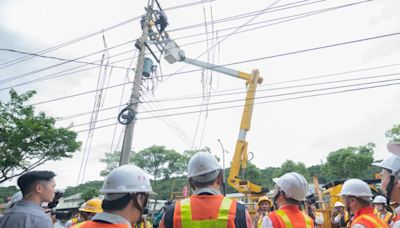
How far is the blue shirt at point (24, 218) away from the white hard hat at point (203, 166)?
130 centimetres

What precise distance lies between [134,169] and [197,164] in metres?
0.61

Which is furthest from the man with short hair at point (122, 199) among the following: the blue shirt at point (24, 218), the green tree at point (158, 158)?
the green tree at point (158, 158)

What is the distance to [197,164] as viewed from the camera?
2428 mm

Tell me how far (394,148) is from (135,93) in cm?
808

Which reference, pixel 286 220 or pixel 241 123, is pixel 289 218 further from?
pixel 241 123

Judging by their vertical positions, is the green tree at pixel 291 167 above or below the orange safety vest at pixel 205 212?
above

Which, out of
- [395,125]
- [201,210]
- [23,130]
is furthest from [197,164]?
[395,125]

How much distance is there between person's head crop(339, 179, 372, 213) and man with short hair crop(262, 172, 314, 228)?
537 mm

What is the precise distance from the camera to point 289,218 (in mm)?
2688

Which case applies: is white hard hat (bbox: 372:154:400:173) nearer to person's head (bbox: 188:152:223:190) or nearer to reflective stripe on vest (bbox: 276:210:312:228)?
reflective stripe on vest (bbox: 276:210:312:228)

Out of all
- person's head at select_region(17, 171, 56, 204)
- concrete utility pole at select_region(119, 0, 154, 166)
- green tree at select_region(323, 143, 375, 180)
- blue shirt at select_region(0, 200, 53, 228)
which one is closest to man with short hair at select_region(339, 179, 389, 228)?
blue shirt at select_region(0, 200, 53, 228)

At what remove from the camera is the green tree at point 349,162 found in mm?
40469

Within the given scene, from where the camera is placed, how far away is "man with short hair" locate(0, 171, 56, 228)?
7.90 ft

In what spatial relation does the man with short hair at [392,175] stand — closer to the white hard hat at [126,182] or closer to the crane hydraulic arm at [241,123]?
the white hard hat at [126,182]
